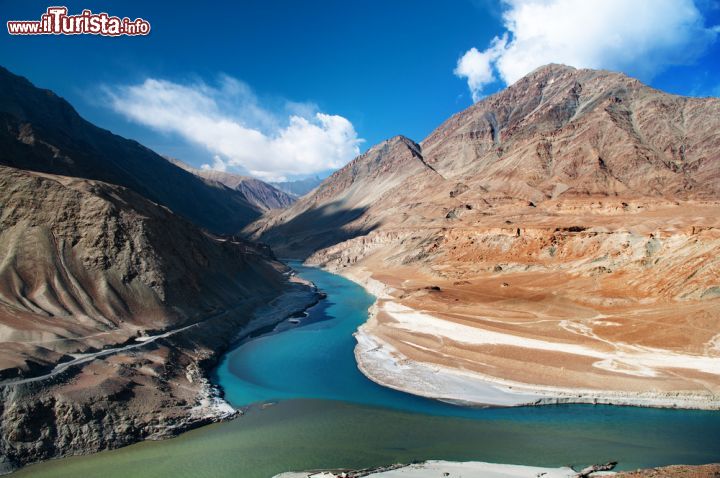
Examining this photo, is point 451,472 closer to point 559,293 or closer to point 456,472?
point 456,472

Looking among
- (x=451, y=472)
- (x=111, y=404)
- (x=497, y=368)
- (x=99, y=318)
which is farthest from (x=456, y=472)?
(x=99, y=318)

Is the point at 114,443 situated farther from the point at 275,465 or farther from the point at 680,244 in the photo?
the point at 680,244

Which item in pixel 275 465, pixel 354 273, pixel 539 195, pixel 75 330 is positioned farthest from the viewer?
pixel 539 195

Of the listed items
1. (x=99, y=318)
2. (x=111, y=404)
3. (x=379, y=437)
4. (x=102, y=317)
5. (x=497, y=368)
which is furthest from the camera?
(x=102, y=317)

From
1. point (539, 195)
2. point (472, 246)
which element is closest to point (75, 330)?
point (472, 246)

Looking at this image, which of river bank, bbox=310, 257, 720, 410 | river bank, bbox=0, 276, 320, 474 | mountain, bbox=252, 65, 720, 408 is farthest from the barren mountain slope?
mountain, bbox=252, 65, 720, 408

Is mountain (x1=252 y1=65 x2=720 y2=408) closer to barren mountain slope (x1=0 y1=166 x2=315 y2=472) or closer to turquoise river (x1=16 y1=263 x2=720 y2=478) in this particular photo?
turquoise river (x1=16 y1=263 x2=720 y2=478)

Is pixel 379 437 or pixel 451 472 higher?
pixel 451 472
